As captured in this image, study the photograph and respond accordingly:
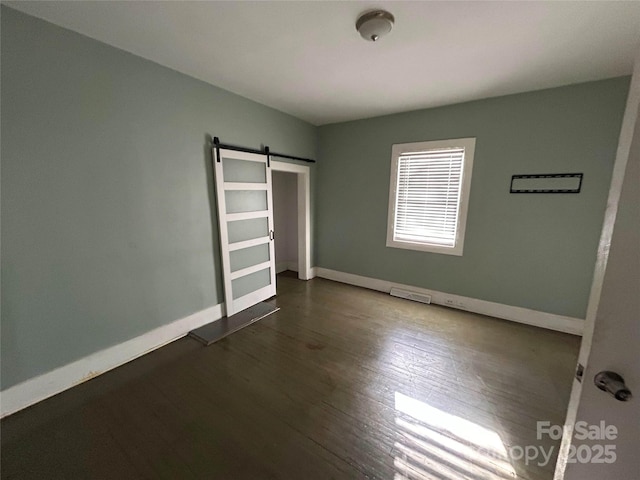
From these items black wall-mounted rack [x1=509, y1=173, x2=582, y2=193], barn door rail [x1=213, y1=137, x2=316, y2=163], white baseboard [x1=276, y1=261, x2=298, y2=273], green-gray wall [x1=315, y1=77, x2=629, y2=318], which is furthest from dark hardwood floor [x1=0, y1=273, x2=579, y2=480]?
white baseboard [x1=276, y1=261, x2=298, y2=273]

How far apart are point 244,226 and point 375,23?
2363 mm

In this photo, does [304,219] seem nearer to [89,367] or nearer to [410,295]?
[410,295]

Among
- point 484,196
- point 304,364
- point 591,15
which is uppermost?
point 591,15

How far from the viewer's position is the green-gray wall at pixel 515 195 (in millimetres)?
2436

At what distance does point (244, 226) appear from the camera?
10.2 ft

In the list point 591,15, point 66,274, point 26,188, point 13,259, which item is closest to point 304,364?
point 66,274

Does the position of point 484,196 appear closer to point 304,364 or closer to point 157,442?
point 304,364

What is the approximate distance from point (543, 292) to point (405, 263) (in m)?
1.55

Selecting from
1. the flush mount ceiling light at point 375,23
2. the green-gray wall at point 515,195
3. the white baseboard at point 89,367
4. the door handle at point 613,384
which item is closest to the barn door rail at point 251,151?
the green-gray wall at point 515,195

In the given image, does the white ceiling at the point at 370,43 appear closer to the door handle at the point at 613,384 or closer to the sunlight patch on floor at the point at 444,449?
the door handle at the point at 613,384

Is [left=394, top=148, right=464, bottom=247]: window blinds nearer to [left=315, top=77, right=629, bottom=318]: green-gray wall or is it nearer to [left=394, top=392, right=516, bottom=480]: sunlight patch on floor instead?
[left=315, top=77, right=629, bottom=318]: green-gray wall

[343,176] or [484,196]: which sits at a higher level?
[343,176]

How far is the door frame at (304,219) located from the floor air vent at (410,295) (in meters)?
1.53

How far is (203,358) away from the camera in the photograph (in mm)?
2260
